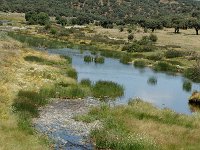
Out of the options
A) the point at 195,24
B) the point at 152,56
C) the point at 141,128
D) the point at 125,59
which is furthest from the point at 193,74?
the point at 195,24

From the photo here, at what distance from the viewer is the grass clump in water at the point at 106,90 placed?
5238 centimetres

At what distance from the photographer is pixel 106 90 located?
178 feet

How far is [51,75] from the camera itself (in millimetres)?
59281

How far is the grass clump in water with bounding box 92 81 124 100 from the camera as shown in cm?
5238

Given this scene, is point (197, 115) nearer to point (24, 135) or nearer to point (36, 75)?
point (24, 135)

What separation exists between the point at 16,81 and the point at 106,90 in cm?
1075

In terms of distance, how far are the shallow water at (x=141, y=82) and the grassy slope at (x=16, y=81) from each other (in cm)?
633

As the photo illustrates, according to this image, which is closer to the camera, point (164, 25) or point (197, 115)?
point (197, 115)

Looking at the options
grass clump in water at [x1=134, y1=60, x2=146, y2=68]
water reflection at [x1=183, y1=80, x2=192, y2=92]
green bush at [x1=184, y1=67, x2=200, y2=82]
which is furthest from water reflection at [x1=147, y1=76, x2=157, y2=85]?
grass clump in water at [x1=134, y1=60, x2=146, y2=68]

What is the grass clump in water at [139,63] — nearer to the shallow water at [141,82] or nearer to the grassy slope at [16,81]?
the shallow water at [141,82]

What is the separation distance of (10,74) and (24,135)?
25233 mm

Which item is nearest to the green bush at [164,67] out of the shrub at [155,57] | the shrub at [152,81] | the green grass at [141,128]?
the shrub at [155,57]

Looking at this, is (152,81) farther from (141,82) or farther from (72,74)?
(72,74)

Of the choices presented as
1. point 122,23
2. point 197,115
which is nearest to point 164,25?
point 122,23
